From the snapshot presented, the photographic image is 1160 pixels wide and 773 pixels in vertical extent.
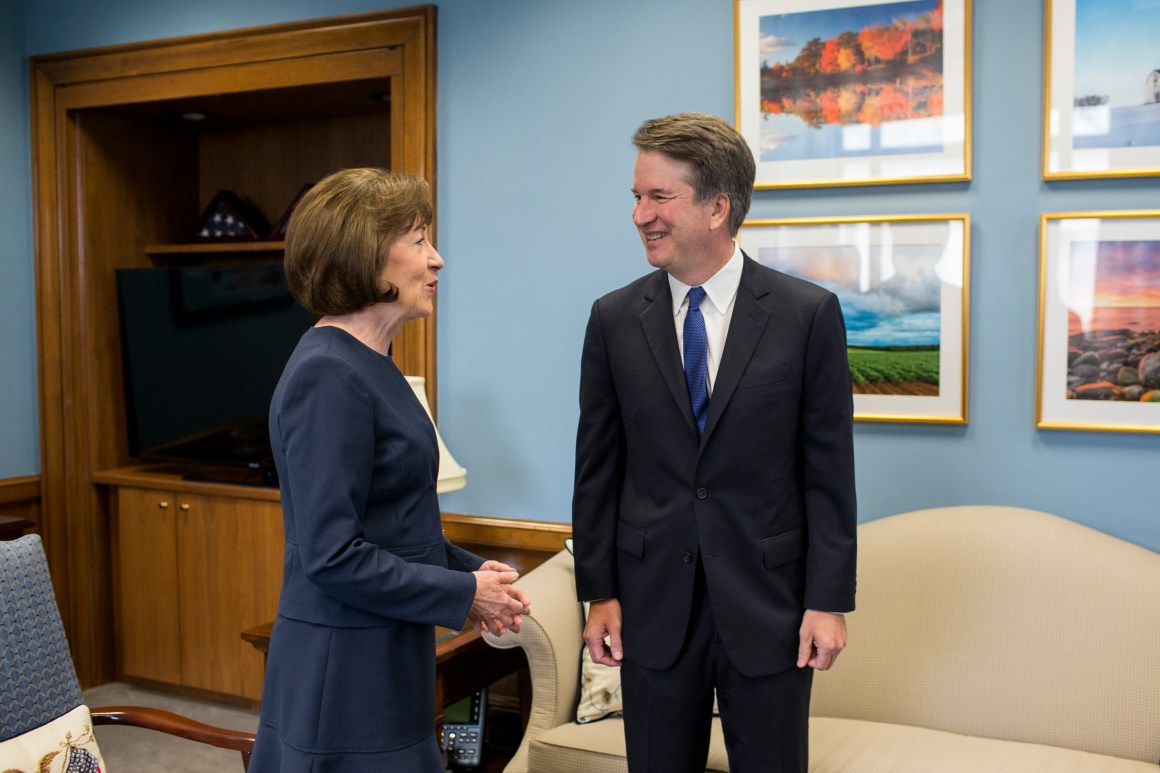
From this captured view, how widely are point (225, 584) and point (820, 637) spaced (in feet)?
9.18

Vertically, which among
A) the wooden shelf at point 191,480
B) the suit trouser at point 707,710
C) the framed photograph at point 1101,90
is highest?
the framed photograph at point 1101,90

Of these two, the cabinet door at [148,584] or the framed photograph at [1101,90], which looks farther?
the cabinet door at [148,584]

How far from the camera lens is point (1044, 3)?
8.84 feet

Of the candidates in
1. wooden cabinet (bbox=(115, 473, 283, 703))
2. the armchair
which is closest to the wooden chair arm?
the armchair

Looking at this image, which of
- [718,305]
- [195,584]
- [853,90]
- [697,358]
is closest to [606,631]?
[697,358]

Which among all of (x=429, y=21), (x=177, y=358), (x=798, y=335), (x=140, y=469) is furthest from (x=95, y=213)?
(x=798, y=335)

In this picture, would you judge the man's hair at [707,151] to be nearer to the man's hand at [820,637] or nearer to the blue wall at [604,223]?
the man's hand at [820,637]

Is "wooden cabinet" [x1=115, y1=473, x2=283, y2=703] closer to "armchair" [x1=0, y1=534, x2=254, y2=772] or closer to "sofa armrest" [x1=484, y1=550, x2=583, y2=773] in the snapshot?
"sofa armrest" [x1=484, y1=550, x2=583, y2=773]

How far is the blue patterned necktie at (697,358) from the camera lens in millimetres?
1892

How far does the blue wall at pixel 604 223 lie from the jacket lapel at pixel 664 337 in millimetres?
1153

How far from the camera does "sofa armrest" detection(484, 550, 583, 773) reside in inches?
103

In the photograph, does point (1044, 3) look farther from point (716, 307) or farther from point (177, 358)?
point (177, 358)

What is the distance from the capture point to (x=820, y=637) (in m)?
1.82

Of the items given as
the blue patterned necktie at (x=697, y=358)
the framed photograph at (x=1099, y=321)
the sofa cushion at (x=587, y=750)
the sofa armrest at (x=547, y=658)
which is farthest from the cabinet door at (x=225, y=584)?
the framed photograph at (x=1099, y=321)
